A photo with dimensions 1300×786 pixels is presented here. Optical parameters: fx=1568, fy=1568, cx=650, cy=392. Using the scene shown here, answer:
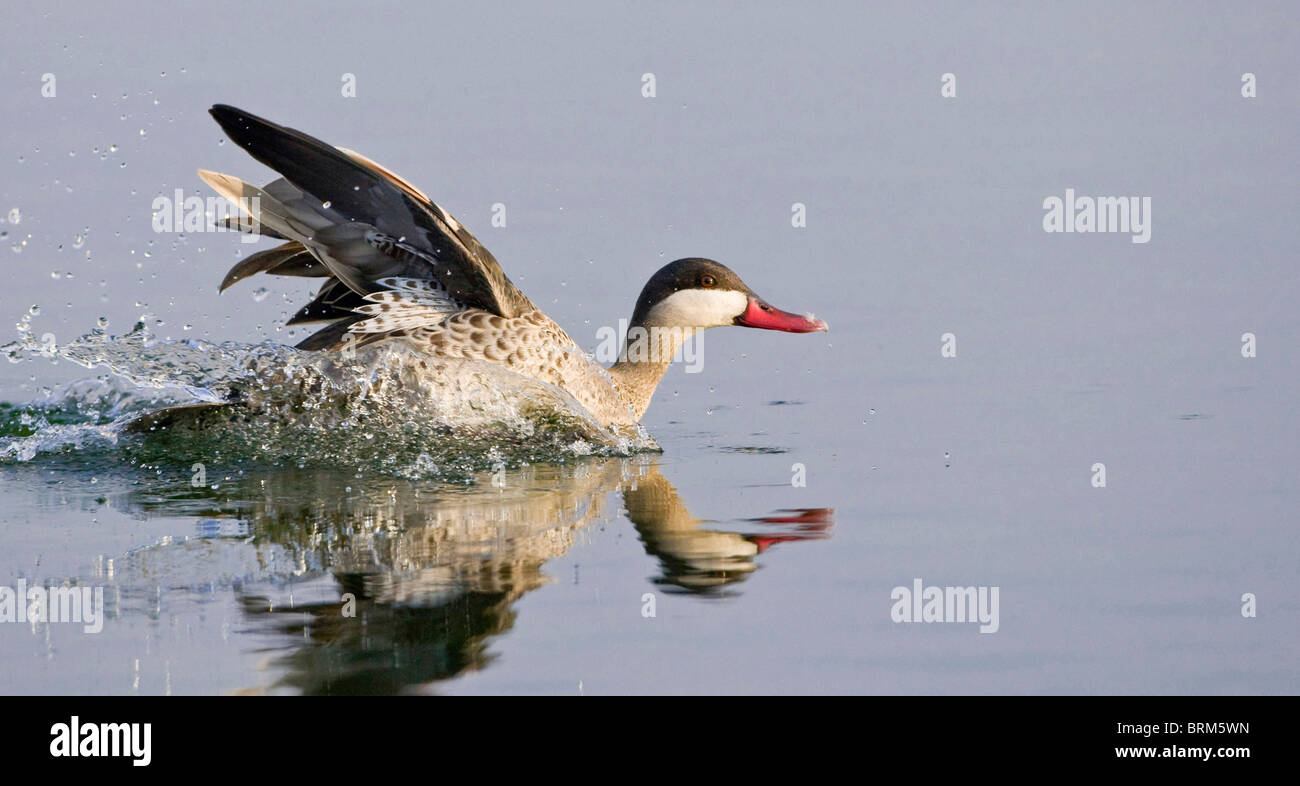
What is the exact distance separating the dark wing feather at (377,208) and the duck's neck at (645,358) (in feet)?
3.46

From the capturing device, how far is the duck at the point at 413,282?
8148 millimetres

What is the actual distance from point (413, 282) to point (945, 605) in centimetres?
443

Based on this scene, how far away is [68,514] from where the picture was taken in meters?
6.73

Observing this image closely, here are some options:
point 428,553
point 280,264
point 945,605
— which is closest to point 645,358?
point 280,264

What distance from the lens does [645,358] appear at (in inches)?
400

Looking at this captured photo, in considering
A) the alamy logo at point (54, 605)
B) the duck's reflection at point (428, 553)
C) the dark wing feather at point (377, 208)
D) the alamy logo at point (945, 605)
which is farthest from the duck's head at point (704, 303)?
the alamy logo at point (54, 605)

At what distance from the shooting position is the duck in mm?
8148

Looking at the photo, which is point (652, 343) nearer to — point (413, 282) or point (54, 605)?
point (413, 282)

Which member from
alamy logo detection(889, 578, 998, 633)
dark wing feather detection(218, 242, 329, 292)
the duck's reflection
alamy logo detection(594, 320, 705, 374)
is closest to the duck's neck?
alamy logo detection(594, 320, 705, 374)

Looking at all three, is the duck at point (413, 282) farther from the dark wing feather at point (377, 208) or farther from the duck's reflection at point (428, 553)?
the duck's reflection at point (428, 553)

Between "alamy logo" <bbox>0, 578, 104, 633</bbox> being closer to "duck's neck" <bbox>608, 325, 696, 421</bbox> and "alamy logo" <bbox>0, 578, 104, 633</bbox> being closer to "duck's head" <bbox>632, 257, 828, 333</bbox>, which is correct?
"duck's neck" <bbox>608, 325, 696, 421</bbox>

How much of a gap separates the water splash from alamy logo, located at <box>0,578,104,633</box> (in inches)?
92.5
